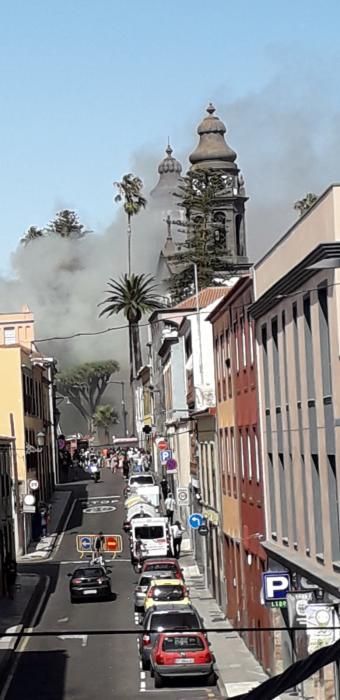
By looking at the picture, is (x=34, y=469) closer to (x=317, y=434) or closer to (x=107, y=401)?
(x=317, y=434)

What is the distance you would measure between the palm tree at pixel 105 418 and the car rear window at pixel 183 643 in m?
127

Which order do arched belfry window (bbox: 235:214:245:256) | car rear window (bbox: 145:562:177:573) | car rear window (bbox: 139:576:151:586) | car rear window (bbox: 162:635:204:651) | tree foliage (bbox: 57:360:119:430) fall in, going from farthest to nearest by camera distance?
tree foliage (bbox: 57:360:119:430), arched belfry window (bbox: 235:214:245:256), car rear window (bbox: 145:562:177:573), car rear window (bbox: 139:576:151:586), car rear window (bbox: 162:635:204:651)

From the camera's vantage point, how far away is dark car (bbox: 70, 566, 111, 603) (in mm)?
47500

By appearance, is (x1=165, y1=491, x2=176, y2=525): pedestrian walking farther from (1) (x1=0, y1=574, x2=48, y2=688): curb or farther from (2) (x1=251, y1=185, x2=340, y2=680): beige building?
(2) (x1=251, y1=185, x2=340, y2=680): beige building

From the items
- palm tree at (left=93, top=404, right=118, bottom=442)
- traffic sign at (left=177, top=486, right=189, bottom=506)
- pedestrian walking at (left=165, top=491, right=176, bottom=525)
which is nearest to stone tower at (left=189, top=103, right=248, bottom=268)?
pedestrian walking at (left=165, top=491, right=176, bottom=525)

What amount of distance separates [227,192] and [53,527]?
40.9 meters

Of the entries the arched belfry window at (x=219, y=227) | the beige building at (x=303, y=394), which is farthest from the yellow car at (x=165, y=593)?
the arched belfry window at (x=219, y=227)

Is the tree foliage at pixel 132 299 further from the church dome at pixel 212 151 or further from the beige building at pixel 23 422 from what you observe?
the beige building at pixel 23 422

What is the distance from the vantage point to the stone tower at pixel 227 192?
105 metres

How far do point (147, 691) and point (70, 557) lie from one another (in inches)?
1296

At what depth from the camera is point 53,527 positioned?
242 ft

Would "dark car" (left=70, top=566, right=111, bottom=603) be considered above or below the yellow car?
below

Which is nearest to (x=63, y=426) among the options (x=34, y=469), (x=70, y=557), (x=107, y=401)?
(x=107, y=401)

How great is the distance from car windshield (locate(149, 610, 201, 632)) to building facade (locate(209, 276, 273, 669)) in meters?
1.67
